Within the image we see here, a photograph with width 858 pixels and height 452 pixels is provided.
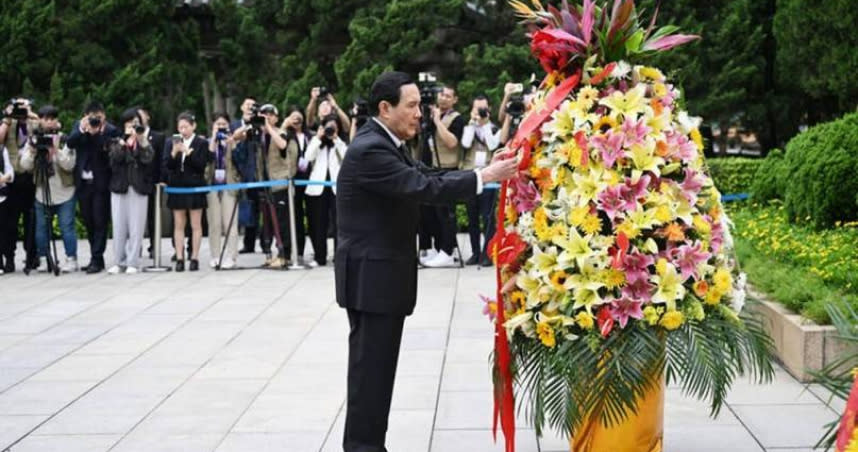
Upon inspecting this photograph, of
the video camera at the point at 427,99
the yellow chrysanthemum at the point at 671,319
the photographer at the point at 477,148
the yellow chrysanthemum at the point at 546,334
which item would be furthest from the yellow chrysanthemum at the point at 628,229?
the photographer at the point at 477,148

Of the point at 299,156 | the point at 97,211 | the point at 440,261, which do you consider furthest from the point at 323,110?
the point at 97,211

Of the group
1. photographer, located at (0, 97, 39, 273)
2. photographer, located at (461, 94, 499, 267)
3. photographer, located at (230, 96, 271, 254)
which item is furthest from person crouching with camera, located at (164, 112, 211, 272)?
photographer, located at (461, 94, 499, 267)

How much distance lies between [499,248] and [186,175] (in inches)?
329

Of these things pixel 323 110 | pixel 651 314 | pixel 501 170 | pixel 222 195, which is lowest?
pixel 222 195

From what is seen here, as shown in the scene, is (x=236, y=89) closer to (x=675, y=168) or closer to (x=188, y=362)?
(x=188, y=362)

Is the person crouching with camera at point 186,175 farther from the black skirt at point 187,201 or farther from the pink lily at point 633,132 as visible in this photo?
the pink lily at point 633,132

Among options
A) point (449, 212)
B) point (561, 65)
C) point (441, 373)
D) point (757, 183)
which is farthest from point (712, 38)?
point (561, 65)

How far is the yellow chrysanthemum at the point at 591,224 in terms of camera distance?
490 centimetres

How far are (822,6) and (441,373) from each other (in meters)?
11.1

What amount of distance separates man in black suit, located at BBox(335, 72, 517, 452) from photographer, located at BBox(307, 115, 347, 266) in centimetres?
761

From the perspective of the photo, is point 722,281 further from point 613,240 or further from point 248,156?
point 248,156

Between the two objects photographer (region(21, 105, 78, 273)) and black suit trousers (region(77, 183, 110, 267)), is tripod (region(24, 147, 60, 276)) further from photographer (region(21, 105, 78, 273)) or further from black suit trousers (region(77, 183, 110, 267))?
black suit trousers (region(77, 183, 110, 267))

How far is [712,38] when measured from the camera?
18.6 meters

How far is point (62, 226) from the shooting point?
43.7ft
